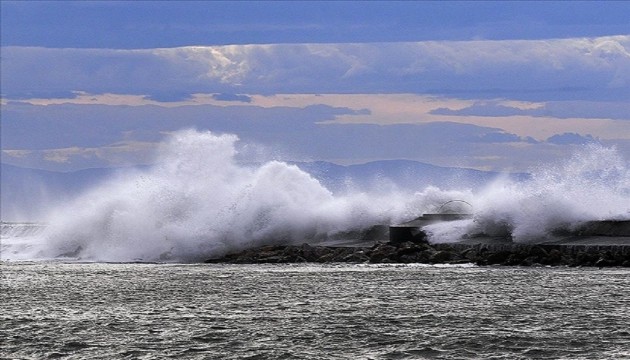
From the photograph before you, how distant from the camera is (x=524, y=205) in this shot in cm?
4144

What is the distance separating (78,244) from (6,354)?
32.6 meters

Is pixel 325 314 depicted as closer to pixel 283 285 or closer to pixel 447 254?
pixel 283 285

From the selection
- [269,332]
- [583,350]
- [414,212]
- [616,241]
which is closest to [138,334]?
[269,332]

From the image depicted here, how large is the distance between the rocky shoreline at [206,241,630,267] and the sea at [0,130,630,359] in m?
1.52

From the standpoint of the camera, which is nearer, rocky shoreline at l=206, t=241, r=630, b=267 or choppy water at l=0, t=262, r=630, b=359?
choppy water at l=0, t=262, r=630, b=359

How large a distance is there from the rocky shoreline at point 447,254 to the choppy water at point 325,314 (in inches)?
79.5

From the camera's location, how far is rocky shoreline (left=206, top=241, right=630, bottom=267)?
35500 millimetres

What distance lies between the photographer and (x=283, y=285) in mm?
29922

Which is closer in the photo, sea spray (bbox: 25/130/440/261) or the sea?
the sea

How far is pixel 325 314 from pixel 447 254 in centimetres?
1633

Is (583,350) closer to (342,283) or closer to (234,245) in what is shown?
(342,283)

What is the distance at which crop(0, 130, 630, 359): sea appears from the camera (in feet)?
60.2

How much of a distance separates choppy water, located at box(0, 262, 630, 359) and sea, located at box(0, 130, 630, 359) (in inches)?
1.7

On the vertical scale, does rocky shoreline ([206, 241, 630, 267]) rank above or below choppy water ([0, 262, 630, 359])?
above
